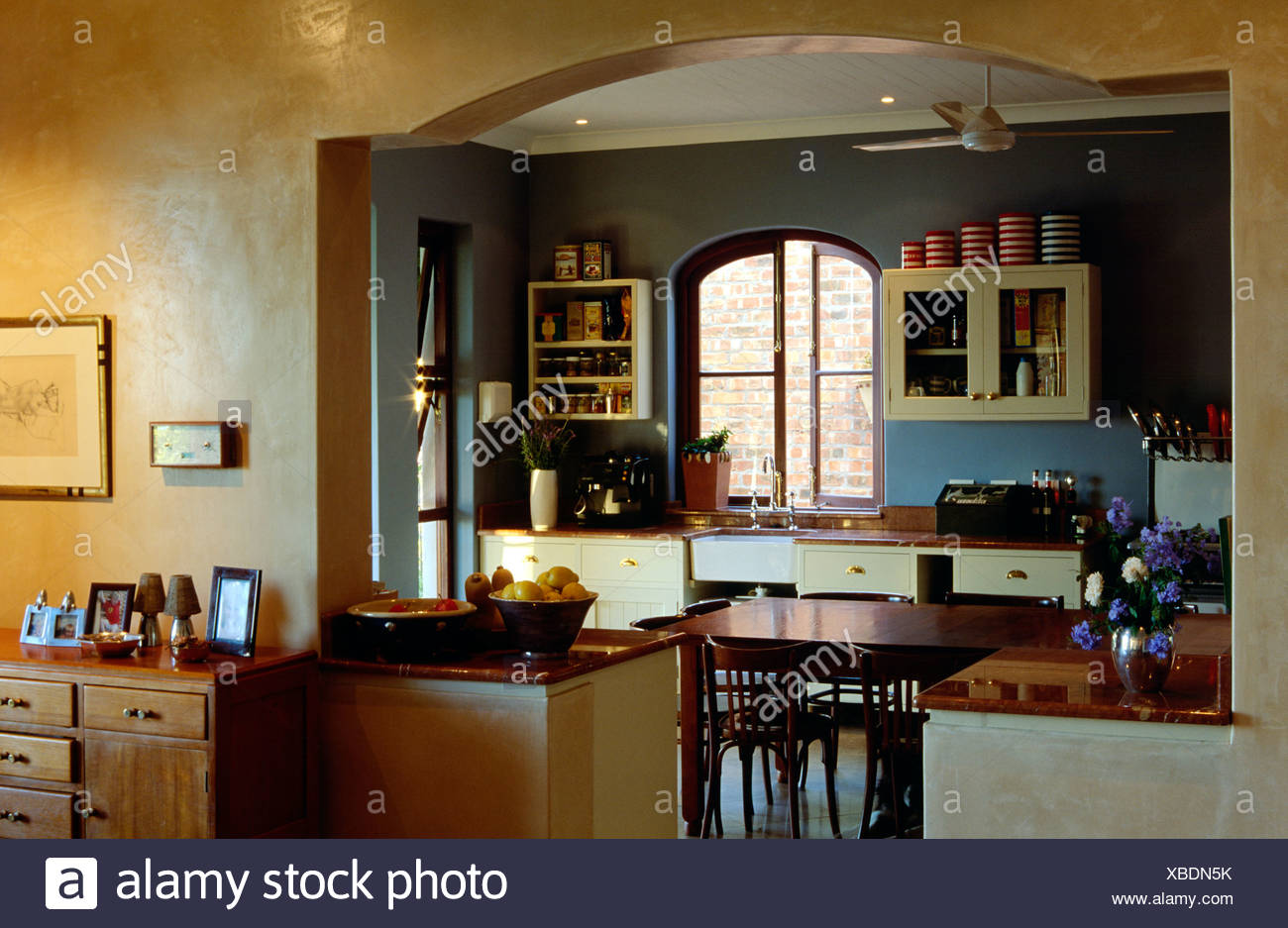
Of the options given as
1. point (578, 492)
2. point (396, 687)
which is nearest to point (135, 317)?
point (396, 687)

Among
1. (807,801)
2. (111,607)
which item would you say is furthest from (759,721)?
(111,607)

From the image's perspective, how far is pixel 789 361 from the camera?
8242 mm

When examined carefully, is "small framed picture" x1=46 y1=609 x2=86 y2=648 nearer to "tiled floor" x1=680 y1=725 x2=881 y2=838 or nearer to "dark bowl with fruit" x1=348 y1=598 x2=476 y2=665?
"dark bowl with fruit" x1=348 y1=598 x2=476 y2=665

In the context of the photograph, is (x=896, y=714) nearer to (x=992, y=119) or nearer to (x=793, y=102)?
(x=992, y=119)

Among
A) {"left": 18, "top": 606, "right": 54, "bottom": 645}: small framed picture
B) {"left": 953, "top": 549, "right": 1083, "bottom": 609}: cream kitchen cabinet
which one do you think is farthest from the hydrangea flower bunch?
{"left": 953, "top": 549, "right": 1083, "bottom": 609}: cream kitchen cabinet

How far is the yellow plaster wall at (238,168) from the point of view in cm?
359

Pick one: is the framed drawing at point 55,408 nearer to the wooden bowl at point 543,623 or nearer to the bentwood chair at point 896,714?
the wooden bowl at point 543,623

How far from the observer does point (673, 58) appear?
3691 mm

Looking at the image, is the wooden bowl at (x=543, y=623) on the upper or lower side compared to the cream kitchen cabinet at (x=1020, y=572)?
upper

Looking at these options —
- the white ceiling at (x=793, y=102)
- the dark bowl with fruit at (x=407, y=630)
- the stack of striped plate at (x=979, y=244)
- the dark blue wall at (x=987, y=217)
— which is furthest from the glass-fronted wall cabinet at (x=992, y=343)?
the dark bowl with fruit at (x=407, y=630)

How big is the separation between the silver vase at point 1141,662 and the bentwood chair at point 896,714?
4.43ft

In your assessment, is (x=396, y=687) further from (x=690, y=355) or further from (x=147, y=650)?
(x=690, y=355)

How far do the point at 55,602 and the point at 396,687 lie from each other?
133 cm

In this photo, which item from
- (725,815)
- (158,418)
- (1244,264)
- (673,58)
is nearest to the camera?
(1244,264)
